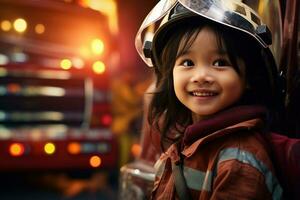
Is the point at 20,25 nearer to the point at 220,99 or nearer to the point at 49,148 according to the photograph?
the point at 49,148

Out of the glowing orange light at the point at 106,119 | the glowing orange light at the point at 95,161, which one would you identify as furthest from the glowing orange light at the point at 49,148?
the glowing orange light at the point at 106,119

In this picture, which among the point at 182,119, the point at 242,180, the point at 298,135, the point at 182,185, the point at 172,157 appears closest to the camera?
the point at 242,180

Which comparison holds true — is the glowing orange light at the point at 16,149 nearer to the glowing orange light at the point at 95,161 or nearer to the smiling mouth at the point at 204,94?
the glowing orange light at the point at 95,161

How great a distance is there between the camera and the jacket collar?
1.71 m

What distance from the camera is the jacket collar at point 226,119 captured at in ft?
5.60

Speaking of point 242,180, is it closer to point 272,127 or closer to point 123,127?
point 272,127

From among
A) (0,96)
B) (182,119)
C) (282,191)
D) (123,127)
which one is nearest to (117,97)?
(123,127)

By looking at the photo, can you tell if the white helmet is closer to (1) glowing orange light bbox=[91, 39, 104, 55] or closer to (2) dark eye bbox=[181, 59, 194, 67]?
(2) dark eye bbox=[181, 59, 194, 67]

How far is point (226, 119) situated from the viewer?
1712 mm

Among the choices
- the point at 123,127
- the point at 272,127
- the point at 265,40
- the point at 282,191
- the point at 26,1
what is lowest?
the point at 123,127

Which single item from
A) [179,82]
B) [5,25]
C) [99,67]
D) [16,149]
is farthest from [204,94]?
[5,25]

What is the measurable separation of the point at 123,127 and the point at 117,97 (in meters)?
0.51

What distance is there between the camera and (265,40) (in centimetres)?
172

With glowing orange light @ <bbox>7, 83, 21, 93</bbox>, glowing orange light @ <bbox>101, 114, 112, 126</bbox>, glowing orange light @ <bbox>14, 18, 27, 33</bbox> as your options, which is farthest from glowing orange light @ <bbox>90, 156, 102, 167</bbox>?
glowing orange light @ <bbox>14, 18, 27, 33</bbox>
